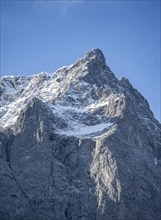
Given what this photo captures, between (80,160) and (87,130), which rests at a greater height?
(87,130)

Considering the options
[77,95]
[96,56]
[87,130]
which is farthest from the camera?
[96,56]

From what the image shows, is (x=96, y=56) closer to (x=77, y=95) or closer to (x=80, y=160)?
(x=77, y=95)

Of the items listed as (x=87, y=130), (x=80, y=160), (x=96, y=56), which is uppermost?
(x=96, y=56)

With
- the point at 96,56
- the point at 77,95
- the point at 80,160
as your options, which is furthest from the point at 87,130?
the point at 96,56

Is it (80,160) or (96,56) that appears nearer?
(80,160)

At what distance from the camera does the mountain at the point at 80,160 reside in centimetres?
12762

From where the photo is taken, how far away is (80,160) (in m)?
138

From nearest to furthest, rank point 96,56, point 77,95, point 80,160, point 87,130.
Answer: point 80,160 → point 87,130 → point 77,95 → point 96,56

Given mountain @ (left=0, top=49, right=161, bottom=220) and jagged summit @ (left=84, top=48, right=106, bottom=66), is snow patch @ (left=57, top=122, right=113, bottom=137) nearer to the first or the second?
mountain @ (left=0, top=49, right=161, bottom=220)

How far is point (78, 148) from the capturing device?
5541 inches

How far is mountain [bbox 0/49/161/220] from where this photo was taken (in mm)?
127625

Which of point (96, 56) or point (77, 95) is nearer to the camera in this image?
point (77, 95)

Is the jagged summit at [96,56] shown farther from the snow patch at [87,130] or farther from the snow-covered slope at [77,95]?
the snow patch at [87,130]

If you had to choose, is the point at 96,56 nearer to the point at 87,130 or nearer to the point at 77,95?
the point at 77,95
